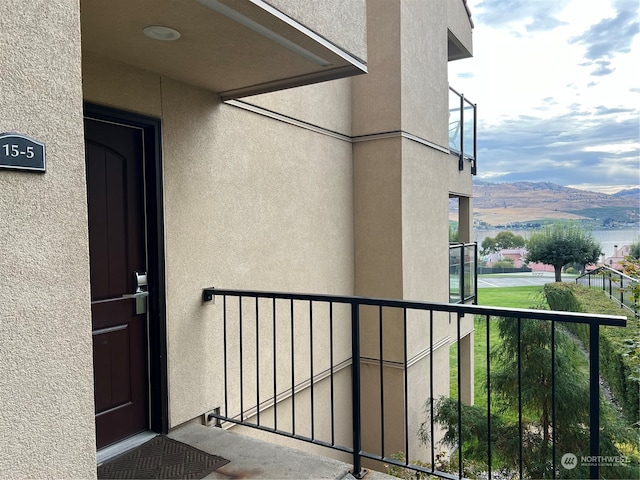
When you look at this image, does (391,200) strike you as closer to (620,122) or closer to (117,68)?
(117,68)

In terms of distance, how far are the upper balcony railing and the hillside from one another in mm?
10086

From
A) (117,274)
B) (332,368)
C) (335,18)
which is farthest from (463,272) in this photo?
(117,274)

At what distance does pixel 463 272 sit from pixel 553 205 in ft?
67.3

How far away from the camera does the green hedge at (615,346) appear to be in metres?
5.98

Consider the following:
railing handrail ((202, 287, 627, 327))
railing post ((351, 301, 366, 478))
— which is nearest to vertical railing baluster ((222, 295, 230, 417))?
railing handrail ((202, 287, 627, 327))

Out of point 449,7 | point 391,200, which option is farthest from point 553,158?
point 391,200

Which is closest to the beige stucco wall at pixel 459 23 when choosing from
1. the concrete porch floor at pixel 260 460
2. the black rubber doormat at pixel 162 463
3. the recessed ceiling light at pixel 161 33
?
the recessed ceiling light at pixel 161 33

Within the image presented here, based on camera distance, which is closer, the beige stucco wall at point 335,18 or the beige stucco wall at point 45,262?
the beige stucco wall at point 45,262

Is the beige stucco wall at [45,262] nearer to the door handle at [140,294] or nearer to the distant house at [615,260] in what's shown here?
the door handle at [140,294]

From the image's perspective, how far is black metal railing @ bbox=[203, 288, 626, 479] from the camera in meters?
2.96

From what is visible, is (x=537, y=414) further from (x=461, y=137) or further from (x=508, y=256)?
(x=508, y=256)

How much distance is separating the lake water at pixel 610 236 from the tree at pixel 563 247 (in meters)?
0.49

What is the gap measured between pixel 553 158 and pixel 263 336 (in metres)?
42.2

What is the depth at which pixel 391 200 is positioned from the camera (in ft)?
18.4
